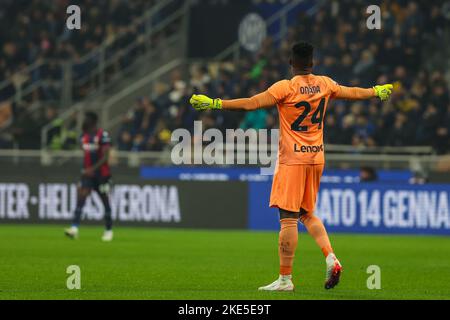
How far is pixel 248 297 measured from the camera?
37.3 ft

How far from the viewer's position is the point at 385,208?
2602 centimetres

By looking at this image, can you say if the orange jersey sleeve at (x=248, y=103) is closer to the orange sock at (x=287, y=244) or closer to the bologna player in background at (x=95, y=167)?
the orange sock at (x=287, y=244)

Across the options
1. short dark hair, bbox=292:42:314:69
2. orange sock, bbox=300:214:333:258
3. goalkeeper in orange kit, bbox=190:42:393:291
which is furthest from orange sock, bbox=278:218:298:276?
short dark hair, bbox=292:42:314:69

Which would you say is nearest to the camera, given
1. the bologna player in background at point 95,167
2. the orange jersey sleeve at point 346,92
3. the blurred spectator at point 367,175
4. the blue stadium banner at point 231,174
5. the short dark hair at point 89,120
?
the orange jersey sleeve at point 346,92

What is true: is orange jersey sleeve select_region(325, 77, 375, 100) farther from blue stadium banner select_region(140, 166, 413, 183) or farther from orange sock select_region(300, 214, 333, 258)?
blue stadium banner select_region(140, 166, 413, 183)

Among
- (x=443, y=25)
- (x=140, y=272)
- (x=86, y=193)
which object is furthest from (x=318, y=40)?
(x=140, y=272)

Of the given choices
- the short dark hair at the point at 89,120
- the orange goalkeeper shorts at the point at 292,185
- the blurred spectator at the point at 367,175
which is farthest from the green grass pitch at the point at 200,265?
the short dark hair at the point at 89,120

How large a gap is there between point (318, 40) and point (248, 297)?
69.0 ft

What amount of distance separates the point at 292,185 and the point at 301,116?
2.38 feet

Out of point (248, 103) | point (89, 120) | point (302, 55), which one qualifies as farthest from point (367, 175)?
point (248, 103)

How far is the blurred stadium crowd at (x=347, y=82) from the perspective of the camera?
2852 cm

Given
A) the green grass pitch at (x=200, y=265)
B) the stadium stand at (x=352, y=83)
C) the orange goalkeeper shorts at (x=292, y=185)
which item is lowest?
the green grass pitch at (x=200, y=265)

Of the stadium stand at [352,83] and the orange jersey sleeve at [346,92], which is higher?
the stadium stand at [352,83]

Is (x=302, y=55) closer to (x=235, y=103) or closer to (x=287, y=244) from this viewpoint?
(x=235, y=103)
